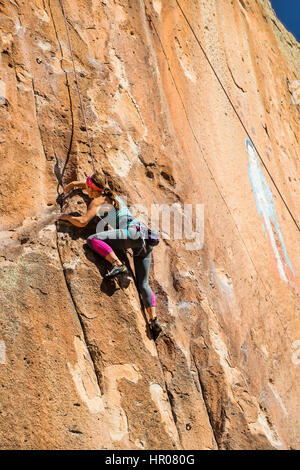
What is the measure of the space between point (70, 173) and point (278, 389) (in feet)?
11.1

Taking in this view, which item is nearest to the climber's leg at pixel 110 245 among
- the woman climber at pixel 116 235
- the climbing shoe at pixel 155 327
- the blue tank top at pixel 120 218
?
the woman climber at pixel 116 235

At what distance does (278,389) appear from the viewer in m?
5.88

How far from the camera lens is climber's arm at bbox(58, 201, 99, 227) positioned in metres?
4.56

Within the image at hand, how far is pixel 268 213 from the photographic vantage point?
834cm

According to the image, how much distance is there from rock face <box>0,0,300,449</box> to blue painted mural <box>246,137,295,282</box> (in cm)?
16

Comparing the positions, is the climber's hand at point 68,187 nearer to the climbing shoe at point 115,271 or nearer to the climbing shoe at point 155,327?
the climbing shoe at point 115,271

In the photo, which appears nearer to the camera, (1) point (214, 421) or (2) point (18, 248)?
(2) point (18, 248)

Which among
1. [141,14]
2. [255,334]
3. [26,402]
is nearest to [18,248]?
[26,402]

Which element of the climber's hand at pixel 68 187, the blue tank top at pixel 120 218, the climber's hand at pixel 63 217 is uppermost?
the blue tank top at pixel 120 218

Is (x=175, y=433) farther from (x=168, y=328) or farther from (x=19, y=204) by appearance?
(x=19, y=204)

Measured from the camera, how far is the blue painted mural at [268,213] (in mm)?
7931

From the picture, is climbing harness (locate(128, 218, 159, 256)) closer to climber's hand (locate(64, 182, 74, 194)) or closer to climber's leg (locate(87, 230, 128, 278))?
climber's leg (locate(87, 230, 128, 278))

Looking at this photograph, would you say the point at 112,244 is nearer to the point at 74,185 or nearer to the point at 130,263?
the point at 130,263

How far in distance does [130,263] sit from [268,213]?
4060 millimetres
